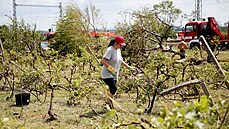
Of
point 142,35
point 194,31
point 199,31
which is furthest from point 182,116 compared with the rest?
point 194,31

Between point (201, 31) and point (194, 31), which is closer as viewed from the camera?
point (201, 31)

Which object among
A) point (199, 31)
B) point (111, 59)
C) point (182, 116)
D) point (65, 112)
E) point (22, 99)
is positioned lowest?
point (65, 112)

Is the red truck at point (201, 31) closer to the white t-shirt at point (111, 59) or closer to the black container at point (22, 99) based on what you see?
the black container at point (22, 99)

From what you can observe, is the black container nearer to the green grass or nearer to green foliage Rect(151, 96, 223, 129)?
the green grass

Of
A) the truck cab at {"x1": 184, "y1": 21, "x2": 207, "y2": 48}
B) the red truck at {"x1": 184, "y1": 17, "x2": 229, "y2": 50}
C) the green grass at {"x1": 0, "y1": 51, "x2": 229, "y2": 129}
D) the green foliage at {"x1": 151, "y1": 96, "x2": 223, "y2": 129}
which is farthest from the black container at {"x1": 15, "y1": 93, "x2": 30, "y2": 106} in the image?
the truck cab at {"x1": 184, "y1": 21, "x2": 207, "y2": 48}

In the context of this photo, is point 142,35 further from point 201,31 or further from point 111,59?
point 201,31

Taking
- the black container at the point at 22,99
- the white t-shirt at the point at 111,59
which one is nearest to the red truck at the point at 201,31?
the black container at the point at 22,99

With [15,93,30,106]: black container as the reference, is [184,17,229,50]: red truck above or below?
above

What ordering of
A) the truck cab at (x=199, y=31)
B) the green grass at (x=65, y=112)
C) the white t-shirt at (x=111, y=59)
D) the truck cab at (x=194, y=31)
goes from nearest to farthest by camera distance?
the green grass at (x=65, y=112)
the white t-shirt at (x=111, y=59)
the truck cab at (x=199, y=31)
the truck cab at (x=194, y=31)

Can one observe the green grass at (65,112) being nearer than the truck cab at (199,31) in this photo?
Yes

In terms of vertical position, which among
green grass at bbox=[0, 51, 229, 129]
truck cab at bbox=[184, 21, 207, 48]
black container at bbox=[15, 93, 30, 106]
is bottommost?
green grass at bbox=[0, 51, 229, 129]

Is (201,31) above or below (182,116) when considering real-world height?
below

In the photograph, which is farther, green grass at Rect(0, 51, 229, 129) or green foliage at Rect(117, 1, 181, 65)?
green foliage at Rect(117, 1, 181, 65)

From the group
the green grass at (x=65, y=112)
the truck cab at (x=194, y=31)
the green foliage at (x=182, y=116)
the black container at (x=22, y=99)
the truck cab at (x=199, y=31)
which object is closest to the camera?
the green foliage at (x=182, y=116)
